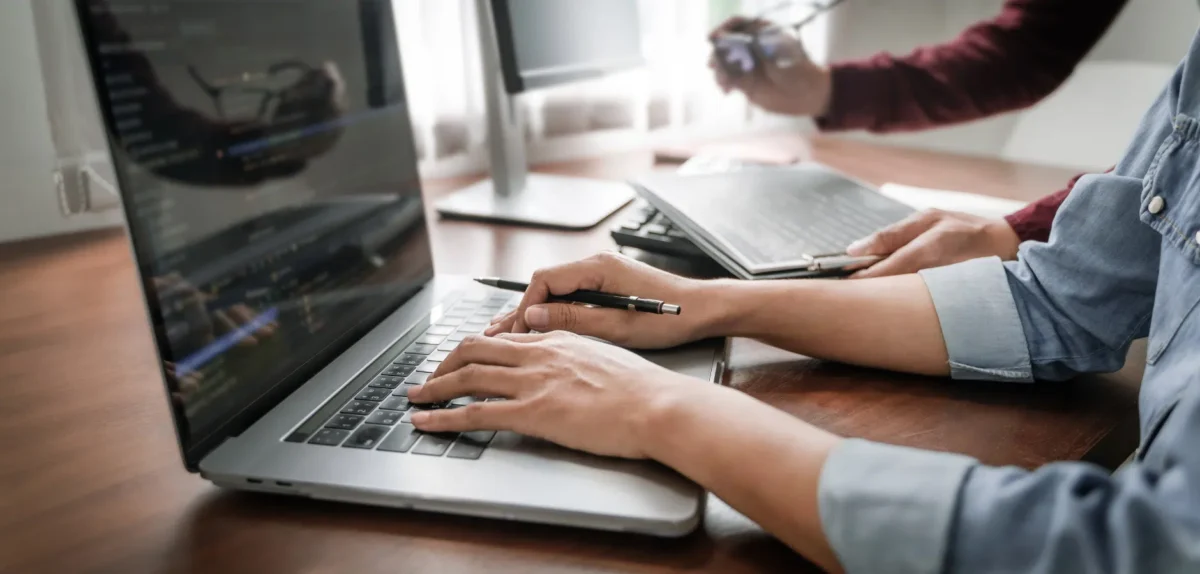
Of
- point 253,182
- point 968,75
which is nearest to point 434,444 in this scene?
point 253,182

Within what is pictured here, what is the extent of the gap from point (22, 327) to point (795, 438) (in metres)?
0.75

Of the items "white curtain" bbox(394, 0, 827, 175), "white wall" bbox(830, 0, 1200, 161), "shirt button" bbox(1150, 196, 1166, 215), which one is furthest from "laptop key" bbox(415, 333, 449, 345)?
"white wall" bbox(830, 0, 1200, 161)

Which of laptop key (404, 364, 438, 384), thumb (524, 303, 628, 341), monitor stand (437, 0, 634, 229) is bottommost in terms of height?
laptop key (404, 364, 438, 384)

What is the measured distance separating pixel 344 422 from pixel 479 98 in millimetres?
922

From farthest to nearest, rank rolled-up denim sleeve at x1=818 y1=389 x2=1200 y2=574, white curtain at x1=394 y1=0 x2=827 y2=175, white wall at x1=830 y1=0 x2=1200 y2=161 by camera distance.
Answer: white wall at x1=830 y1=0 x2=1200 y2=161 → white curtain at x1=394 y1=0 x2=827 y2=175 → rolled-up denim sleeve at x1=818 y1=389 x2=1200 y2=574

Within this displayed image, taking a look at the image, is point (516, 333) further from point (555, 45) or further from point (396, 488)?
point (555, 45)

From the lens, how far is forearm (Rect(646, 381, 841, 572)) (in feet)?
1.49

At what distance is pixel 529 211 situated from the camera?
1.13 meters

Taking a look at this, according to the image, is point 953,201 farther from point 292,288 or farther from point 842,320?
point 292,288

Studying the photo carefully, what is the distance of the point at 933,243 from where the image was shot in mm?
831

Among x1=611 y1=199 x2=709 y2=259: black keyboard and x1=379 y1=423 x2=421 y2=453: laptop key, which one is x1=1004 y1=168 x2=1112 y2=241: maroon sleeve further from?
x1=379 y1=423 x2=421 y2=453: laptop key

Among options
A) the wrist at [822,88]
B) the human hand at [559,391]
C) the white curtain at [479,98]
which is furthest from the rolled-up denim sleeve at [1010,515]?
the wrist at [822,88]

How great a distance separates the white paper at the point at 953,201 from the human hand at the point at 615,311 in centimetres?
49

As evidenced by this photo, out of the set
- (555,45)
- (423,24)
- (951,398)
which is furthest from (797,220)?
(423,24)
